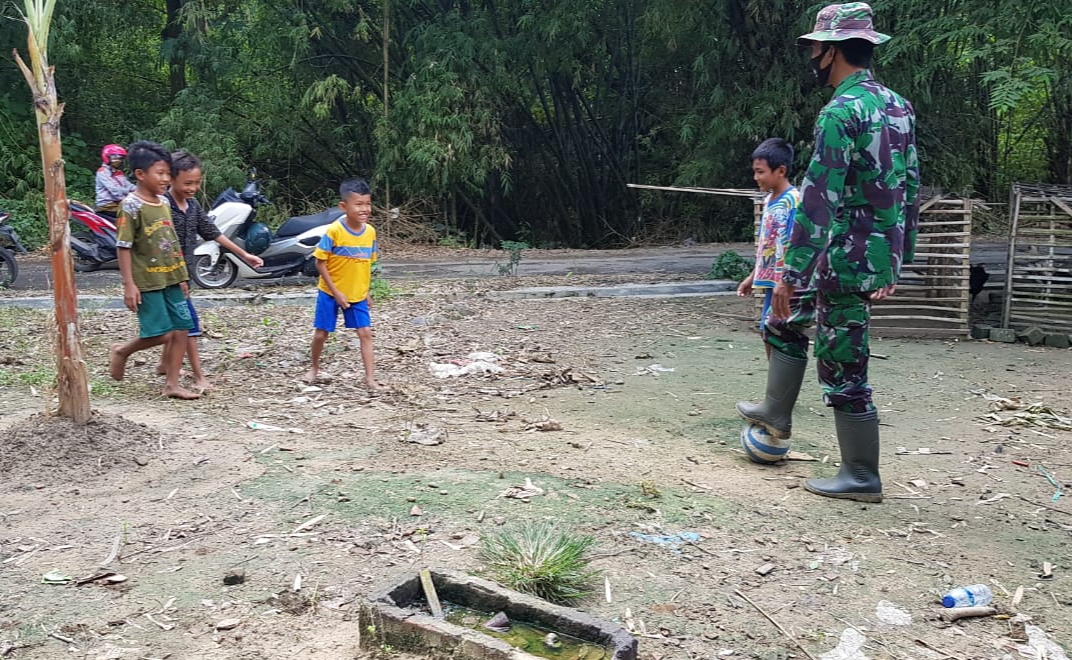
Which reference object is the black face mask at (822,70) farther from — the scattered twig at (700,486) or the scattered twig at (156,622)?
the scattered twig at (156,622)

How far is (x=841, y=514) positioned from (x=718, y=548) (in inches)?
27.0

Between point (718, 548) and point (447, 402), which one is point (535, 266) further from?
point (718, 548)

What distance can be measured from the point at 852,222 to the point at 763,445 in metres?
1.15

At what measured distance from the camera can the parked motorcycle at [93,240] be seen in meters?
10.9

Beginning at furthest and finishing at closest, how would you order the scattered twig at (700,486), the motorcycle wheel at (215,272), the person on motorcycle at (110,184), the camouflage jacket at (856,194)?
the person on motorcycle at (110,184) < the motorcycle wheel at (215,272) < the scattered twig at (700,486) < the camouflage jacket at (856,194)

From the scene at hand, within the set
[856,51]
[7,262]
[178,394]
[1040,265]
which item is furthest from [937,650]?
[7,262]

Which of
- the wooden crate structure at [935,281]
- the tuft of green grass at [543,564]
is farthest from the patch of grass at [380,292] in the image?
the tuft of green grass at [543,564]

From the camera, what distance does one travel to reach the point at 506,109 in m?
16.0

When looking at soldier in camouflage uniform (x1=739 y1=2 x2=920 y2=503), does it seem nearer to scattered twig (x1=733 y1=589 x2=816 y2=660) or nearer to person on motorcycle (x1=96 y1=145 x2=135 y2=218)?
scattered twig (x1=733 y1=589 x2=816 y2=660)

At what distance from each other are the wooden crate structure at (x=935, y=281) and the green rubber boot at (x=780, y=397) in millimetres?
3575

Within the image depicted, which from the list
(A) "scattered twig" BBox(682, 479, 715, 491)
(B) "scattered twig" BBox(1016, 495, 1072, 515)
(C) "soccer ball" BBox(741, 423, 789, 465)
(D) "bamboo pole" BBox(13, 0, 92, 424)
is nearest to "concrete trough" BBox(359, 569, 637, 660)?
(A) "scattered twig" BBox(682, 479, 715, 491)

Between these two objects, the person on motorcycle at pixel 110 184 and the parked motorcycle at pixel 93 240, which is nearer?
the parked motorcycle at pixel 93 240

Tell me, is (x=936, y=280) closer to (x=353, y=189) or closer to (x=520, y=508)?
(x=353, y=189)

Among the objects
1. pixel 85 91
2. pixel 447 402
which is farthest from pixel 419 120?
pixel 447 402
